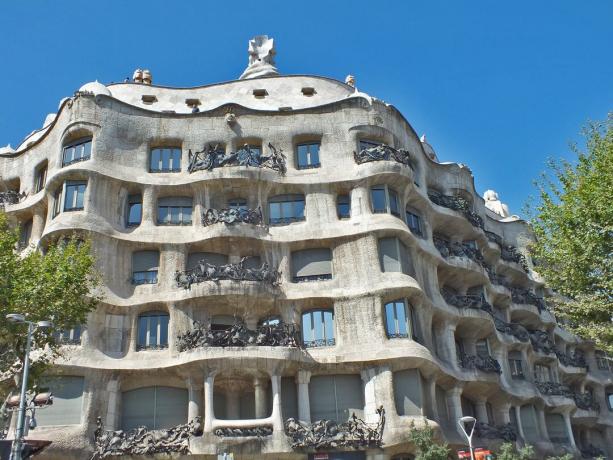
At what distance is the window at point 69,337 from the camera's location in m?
29.8

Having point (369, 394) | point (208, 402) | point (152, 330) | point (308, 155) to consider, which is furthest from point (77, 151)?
point (369, 394)

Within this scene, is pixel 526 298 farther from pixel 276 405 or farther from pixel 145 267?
pixel 145 267

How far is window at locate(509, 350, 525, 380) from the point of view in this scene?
4166 centimetres

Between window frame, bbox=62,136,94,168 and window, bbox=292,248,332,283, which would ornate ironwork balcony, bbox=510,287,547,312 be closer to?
window, bbox=292,248,332,283

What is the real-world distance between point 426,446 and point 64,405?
48.9ft

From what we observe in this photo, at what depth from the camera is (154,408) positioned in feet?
100

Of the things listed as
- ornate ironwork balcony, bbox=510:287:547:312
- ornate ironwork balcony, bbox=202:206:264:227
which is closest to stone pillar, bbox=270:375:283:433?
ornate ironwork balcony, bbox=202:206:264:227

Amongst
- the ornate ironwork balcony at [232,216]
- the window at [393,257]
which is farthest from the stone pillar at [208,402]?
the window at [393,257]

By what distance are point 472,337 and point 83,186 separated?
72.3 feet

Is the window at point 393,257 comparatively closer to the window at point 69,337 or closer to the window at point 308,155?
the window at point 308,155

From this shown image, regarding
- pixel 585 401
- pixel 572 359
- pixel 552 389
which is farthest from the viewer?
pixel 572 359

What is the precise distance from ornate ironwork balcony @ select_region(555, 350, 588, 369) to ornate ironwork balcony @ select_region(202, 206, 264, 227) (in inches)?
999

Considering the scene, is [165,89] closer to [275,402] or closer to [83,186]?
[83,186]

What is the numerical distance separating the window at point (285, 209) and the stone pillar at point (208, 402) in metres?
8.67
